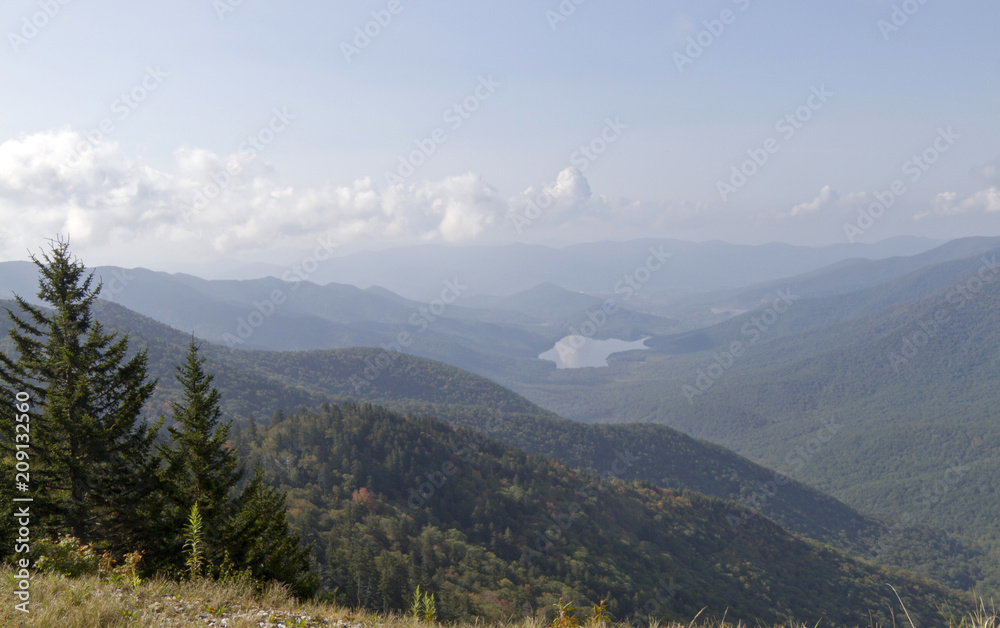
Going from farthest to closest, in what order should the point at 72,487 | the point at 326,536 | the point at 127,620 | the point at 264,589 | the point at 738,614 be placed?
the point at 738,614 < the point at 326,536 < the point at 72,487 < the point at 264,589 < the point at 127,620

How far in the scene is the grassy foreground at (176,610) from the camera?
838 centimetres

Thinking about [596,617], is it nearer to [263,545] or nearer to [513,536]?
[263,545]

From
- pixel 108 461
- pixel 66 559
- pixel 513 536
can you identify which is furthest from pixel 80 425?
pixel 513 536

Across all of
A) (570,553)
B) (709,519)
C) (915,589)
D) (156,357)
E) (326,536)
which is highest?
(156,357)

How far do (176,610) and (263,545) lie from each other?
10.0m

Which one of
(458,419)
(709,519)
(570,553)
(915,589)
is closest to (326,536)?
(570,553)

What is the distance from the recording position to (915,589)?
315 feet

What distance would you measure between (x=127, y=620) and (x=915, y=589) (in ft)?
438

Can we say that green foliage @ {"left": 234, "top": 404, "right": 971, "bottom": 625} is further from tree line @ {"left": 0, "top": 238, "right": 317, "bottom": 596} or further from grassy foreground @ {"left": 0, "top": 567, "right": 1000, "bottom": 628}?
grassy foreground @ {"left": 0, "top": 567, "right": 1000, "bottom": 628}

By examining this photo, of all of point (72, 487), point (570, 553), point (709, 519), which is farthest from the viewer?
point (709, 519)

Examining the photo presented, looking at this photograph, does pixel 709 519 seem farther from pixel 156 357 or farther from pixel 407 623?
pixel 156 357

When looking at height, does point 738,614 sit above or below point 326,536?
below

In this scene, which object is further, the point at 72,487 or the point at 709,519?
the point at 709,519

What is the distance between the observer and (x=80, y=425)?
57.6ft
